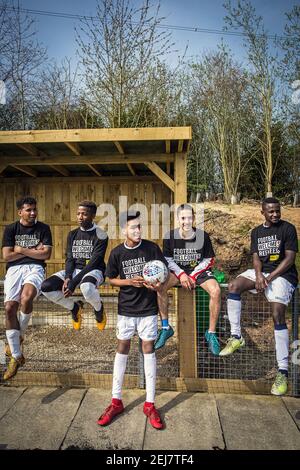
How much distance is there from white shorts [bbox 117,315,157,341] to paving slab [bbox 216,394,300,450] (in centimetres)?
115

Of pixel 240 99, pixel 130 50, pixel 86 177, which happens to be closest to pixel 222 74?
pixel 240 99

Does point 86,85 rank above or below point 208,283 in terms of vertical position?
above

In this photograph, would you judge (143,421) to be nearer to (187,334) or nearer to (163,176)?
(187,334)

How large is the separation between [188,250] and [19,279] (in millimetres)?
2028

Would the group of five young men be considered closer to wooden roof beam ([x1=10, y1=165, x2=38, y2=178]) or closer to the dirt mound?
wooden roof beam ([x1=10, y1=165, x2=38, y2=178])

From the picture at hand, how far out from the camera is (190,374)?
14.7 feet

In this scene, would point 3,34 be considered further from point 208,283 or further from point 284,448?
point 284,448

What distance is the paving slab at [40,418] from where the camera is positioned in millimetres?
3416

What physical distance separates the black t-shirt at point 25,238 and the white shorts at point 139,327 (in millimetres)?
1391

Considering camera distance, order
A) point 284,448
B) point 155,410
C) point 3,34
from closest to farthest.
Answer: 1. point 284,448
2. point 155,410
3. point 3,34

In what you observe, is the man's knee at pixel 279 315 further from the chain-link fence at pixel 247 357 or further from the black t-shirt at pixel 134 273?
the black t-shirt at pixel 134 273

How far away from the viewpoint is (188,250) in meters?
4.32

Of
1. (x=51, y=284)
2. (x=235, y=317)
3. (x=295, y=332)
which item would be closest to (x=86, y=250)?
(x=51, y=284)
